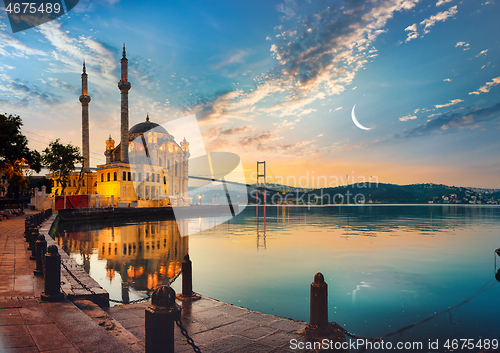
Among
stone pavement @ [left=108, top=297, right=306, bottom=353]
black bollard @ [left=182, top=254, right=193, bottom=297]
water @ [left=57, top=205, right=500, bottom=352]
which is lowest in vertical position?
water @ [left=57, top=205, right=500, bottom=352]

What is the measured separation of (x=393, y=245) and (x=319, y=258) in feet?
23.5

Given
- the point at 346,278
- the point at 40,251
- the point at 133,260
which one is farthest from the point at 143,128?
the point at 40,251

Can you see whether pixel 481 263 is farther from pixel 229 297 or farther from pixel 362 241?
pixel 229 297

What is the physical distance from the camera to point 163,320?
301 cm

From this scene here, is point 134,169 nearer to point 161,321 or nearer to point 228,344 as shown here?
point 228,344

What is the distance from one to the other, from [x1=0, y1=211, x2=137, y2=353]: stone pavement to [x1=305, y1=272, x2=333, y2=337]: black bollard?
266 cm

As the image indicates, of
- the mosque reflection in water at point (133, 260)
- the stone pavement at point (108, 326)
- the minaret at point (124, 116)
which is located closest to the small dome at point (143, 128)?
the minaret at point (124, 116)

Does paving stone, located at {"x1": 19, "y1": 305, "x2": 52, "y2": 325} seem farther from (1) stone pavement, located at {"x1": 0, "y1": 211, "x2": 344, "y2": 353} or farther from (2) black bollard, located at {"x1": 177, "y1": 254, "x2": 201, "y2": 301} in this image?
(2) black bollard, located at {"x1": 177, "y1": 254, "x2": 201, "y2": 301}

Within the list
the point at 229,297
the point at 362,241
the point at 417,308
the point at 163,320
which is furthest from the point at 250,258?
the point at 163,320

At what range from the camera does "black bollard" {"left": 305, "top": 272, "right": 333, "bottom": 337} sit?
4.57m

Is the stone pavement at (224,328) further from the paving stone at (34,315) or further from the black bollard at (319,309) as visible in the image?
the paving stone at (34,315)

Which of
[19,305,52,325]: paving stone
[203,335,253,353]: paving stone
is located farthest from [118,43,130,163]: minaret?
[203,335,253,353]: paving stone

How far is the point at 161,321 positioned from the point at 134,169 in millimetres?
65270

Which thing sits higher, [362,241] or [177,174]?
[177,174]
